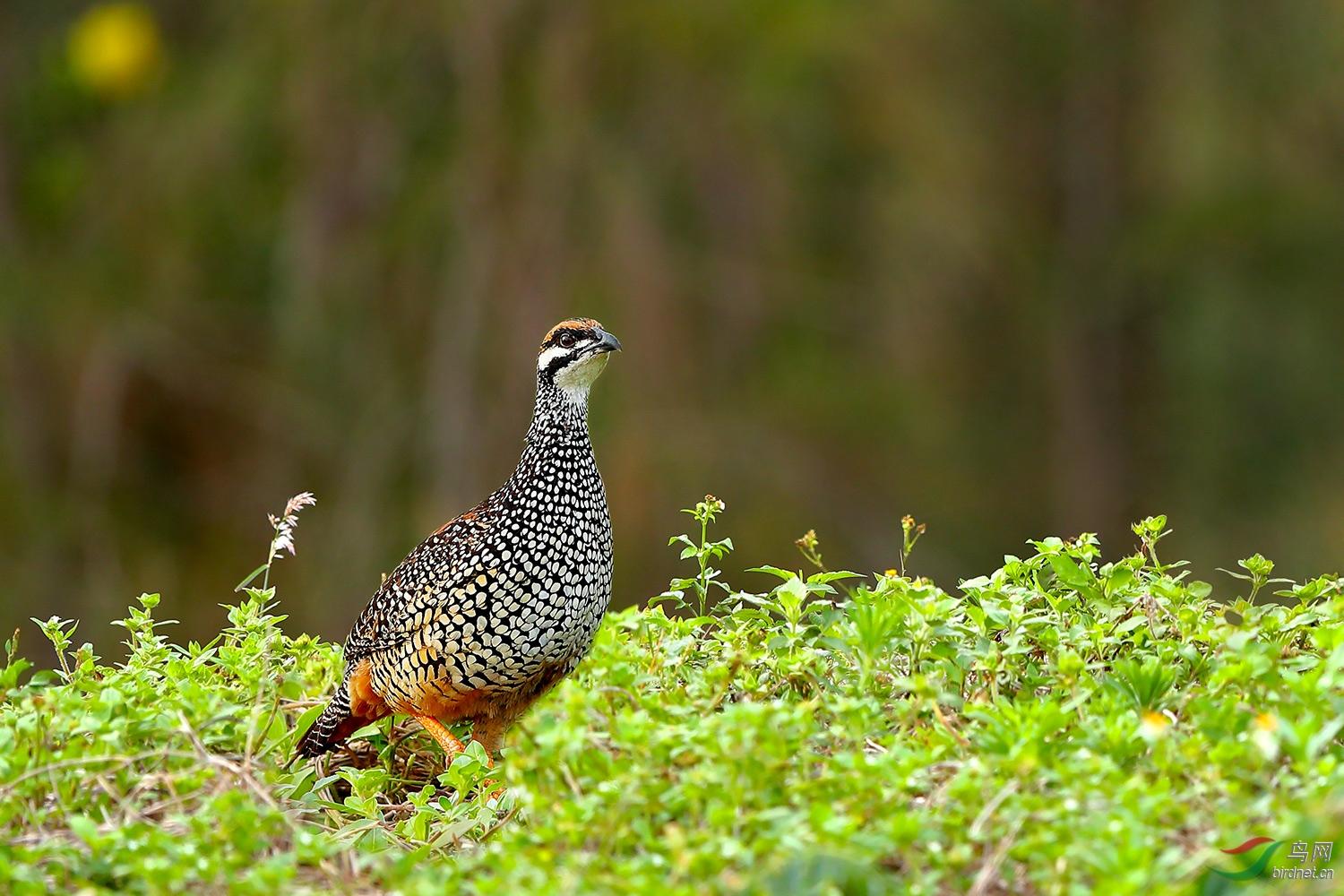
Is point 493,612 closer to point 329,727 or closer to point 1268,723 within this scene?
point 329,727

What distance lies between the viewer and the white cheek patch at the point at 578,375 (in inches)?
213

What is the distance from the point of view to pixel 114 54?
52.7ft

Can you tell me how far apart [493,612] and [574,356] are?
0.90 metres

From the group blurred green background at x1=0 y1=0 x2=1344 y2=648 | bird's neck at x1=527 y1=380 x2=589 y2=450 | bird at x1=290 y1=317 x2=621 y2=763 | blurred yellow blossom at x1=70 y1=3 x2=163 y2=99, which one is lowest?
bird at x1=290 y1=317 x2=621 y2=763

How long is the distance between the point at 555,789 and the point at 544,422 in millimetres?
1990

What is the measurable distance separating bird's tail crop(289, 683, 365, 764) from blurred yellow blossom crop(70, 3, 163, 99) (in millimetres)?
12070

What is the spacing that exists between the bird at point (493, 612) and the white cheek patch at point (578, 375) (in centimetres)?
3

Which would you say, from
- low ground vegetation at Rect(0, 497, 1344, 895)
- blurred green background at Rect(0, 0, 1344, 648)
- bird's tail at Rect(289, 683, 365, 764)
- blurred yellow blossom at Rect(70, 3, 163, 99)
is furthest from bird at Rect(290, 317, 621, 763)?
blurred yellow blossom at Rect(70, 3, 163, 99)

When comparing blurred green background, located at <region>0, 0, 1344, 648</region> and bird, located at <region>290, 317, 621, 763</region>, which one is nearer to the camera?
bird, located at <region>290, 317, 621, 763</region>

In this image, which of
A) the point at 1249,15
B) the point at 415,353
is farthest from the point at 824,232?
the point at 1249,15

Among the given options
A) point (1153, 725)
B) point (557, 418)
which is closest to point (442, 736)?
point (557, 418)

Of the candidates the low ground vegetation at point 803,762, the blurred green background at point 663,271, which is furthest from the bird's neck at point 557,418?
the blurred green background at point 663,271

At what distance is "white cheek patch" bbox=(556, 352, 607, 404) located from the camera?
17.8 feet

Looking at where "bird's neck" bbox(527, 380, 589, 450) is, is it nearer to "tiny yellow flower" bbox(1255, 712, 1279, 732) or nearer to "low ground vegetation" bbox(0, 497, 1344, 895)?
"low ground vegetation" bbox(0, 497, 1344, 895)
